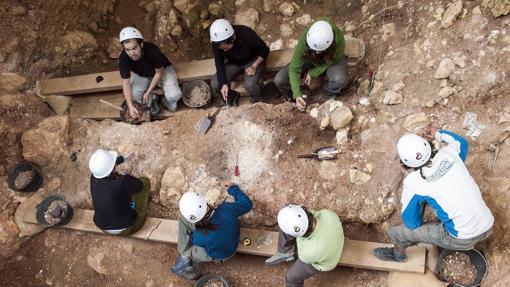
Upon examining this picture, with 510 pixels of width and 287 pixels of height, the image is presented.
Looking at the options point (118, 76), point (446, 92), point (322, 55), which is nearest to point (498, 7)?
point (446, 92)

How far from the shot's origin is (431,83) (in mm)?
4250

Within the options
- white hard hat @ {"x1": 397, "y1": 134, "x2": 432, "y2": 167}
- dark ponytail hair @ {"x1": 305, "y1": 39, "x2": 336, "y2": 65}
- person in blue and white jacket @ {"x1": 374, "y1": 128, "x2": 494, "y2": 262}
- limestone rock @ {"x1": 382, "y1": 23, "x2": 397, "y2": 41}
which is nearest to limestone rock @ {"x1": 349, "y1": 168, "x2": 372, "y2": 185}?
person in blue and white jacket @ {"x1": 374, "y1": 128, "x2": 494, "y2": 262}

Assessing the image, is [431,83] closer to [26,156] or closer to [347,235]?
[347,235]

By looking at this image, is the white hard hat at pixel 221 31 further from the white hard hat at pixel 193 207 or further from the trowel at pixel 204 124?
the white hard hat at pixel 193 207

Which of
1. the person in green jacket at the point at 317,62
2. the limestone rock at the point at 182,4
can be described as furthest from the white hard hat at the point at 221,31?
the limestone rock at the point at 182,4

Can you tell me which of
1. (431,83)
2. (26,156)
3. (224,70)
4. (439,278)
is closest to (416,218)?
(439,278)

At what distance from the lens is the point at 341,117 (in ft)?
14.4

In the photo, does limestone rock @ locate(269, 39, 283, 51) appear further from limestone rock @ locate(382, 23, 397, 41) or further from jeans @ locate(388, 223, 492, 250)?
jeans @ locate(388, 223, 492, 250)

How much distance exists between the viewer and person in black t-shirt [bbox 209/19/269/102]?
4.53m

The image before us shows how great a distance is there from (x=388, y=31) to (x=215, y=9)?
2.58 meters

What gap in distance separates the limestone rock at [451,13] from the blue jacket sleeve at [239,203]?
274 centimetres

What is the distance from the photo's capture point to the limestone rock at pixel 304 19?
561 centimetres

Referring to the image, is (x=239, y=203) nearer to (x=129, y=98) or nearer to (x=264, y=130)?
(x=264, y=130)

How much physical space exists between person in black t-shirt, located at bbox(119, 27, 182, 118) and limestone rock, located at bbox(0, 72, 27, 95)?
1.59m
